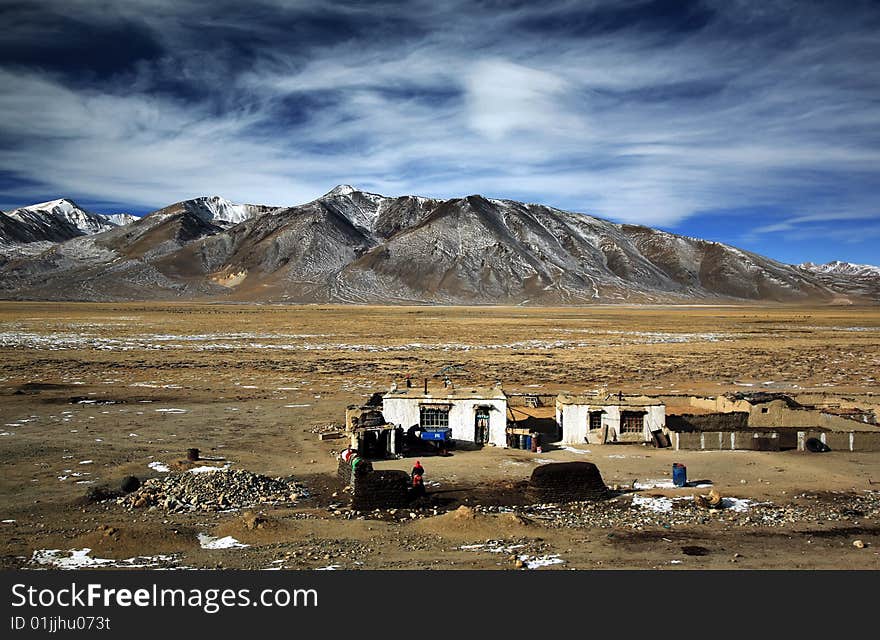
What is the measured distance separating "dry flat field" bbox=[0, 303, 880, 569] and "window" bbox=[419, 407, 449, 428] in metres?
1.90

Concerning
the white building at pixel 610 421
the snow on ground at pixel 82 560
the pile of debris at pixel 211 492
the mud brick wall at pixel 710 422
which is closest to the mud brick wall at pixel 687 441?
the white building at pixel 610 421

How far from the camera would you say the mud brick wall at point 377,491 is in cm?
1708

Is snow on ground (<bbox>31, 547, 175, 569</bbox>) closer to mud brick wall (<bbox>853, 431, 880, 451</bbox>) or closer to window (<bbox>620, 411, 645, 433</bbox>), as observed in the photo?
window (<bbox>620, 411, 645, 433</bbox>)

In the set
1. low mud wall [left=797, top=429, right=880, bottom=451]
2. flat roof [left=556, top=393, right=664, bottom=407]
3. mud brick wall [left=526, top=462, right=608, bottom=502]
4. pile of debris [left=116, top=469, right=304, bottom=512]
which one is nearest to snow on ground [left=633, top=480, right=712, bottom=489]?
mud brick wall [left=526, top=462, right=608, bottom=502]

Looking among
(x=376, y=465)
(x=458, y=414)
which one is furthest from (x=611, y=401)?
(x=376, y=465)

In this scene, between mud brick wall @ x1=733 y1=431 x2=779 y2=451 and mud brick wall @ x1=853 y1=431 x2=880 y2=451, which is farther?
mud brick wall @ x1=733 y1=431 x2=779 y2=451

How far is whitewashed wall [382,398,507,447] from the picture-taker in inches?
986

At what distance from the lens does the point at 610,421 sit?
25797mm

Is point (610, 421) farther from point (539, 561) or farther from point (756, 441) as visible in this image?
point (539, 561)

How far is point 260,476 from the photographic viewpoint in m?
19.6

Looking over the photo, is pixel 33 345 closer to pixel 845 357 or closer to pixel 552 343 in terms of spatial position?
pixel 552 343

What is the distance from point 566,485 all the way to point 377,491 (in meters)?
5.15
